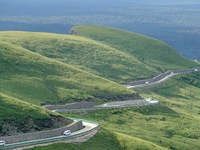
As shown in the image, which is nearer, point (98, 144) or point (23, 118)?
point (23, 118)

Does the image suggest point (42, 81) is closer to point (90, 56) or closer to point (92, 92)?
point (92, 92)

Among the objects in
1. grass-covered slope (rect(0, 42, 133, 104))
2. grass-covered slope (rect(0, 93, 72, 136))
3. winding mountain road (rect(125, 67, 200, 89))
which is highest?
grass-covered slope (rect(0, 93, 72, 136))

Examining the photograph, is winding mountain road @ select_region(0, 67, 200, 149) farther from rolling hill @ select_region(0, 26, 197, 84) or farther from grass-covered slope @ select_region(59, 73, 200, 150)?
rolling hill @ select_region(0, 26, 197, 84)

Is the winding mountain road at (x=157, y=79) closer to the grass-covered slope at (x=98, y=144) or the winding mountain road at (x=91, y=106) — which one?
the winding mountain road at (x=91, y=106)

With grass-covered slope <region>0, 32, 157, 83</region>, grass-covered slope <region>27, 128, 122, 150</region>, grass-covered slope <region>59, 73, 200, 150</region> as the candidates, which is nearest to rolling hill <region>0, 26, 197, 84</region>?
grass-covered slope <region>0, 32, 157, 83</region>

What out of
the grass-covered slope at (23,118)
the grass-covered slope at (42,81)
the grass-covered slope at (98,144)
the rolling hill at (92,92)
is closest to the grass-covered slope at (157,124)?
the rolling hill at (92,92)

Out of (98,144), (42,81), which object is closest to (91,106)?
(42,81)

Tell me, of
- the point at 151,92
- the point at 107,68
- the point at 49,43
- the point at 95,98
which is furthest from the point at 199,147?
the point at 49,43
